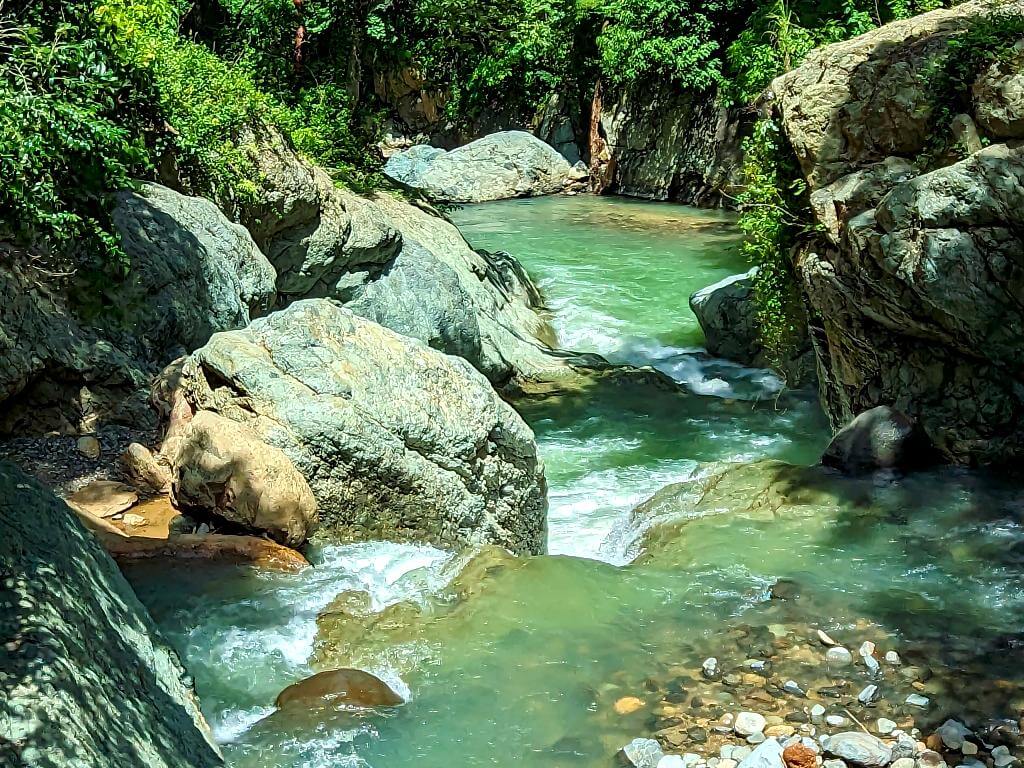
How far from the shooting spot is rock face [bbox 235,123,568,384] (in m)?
10.6

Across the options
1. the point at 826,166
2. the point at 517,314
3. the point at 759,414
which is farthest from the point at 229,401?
the point at 517,314

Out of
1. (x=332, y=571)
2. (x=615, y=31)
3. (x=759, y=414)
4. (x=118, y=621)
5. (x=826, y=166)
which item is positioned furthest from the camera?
(x=615, y=31)

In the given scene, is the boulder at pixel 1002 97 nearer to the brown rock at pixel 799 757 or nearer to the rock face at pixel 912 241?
the rock face at pixel 912 241

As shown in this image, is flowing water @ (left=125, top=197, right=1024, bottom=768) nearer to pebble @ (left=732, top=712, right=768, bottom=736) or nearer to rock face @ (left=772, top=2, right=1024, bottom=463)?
pebble @ (left=732, top=712, right=768, bottom=736)

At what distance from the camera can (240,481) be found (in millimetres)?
5980

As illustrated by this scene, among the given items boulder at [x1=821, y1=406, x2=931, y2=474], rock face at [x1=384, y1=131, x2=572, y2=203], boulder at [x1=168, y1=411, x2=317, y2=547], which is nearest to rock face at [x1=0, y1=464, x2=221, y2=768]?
boulder at [x1=168, y1=411, x2=317, y2=547]

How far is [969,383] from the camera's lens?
782 centimetres

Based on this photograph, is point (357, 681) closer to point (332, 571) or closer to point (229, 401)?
point (332, 571)

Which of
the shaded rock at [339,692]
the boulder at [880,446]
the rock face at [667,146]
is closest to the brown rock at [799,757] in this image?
the shaded rock at [339,692]

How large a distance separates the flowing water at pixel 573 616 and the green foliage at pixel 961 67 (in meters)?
2.53

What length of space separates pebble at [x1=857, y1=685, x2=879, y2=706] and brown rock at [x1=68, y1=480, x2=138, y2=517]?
14.7 feet

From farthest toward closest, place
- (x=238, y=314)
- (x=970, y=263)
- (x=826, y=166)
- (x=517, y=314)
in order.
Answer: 1. (x=517, y=314)
2. (x=238, y=314)
3. (x=826, y=166)
4. (x=970, y=263)

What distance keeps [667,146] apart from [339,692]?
21589mm

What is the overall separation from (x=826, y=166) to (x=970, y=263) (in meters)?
1.62
